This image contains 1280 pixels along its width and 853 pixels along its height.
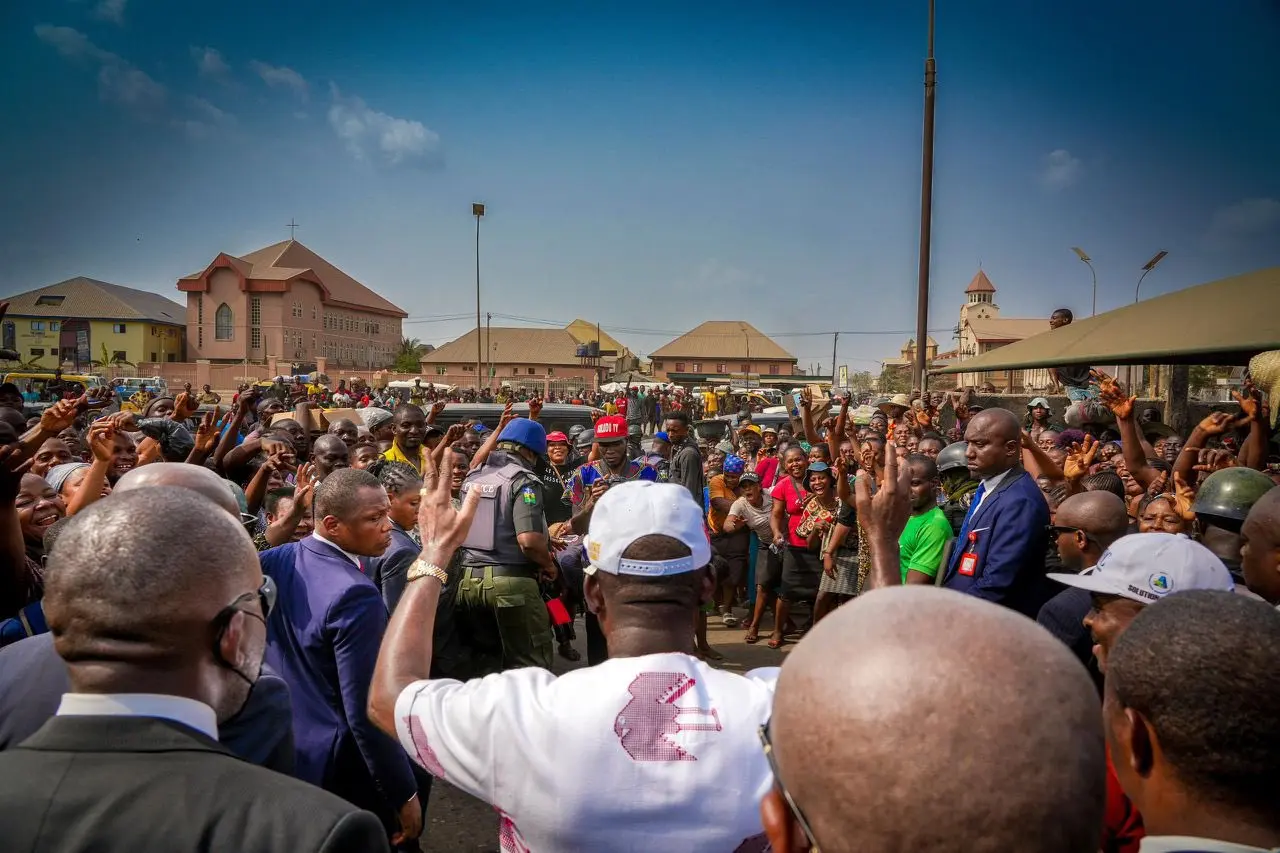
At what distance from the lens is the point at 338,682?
306cm

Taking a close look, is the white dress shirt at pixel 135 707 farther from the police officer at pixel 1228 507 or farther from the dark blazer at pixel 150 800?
the police officer at pixel 1228 507

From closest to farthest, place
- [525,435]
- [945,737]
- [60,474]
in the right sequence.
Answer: [945,737] < [60,474] < [525,435]

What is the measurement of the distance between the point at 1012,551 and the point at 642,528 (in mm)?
2812

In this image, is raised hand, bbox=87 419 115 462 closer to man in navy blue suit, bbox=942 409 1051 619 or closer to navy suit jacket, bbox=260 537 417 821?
navy suit jacket, bbox=260 537 417 821

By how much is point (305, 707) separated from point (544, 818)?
179 centimetres

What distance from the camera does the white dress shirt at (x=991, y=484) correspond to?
4.36 metres

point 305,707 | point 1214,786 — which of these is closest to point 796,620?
point 305,707

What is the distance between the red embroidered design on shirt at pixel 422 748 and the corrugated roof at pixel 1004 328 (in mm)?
85214

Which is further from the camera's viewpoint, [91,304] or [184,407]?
[91,304]

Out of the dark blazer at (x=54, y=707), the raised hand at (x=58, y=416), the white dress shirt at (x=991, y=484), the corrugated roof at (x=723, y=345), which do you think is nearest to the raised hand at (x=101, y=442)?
the raised hand at (x=58, y=416)

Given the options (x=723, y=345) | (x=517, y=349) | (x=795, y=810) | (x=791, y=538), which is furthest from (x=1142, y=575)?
(x=723, y=345)

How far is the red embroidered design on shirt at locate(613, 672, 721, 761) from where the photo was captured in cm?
160

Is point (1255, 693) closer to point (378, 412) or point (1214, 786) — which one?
point (1214, 786)

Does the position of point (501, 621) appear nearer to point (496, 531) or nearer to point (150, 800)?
point (496, 531)
